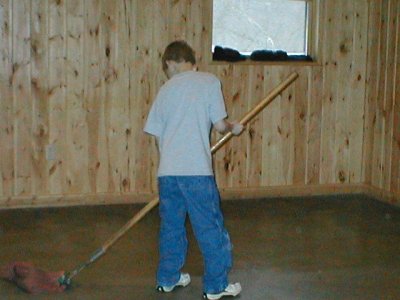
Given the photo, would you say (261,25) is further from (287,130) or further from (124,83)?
(124,83)

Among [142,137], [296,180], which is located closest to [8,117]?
[142,137]

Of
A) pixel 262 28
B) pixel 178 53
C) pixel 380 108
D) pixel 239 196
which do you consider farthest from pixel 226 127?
pixel 380 108

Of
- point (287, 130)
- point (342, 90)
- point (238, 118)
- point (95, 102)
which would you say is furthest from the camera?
point (342, 90)

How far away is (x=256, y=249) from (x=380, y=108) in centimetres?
251

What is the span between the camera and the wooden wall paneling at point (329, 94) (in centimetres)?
692

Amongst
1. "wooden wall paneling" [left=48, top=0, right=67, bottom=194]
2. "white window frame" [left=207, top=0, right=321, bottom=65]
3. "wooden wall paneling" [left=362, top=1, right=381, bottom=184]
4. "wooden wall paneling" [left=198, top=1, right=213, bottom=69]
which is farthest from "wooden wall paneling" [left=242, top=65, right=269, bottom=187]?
"wooden wall paneling" [left=48, top=0, right=67, bottom=194]

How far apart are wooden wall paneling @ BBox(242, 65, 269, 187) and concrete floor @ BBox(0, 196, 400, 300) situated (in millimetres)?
283

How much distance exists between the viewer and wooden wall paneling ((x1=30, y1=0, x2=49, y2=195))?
608 centimetres

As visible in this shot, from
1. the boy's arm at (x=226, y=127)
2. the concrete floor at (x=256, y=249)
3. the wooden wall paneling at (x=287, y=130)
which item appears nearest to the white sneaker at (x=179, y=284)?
the concrete floor at (x=256, y=249)

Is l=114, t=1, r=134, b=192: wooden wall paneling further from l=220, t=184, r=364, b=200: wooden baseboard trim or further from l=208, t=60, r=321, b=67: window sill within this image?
l=220, t=184, r=364, b=200: wooden baseboard trim

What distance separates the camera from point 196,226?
3852 mm

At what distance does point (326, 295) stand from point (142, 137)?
2831 mm

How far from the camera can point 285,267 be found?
4.61 meters

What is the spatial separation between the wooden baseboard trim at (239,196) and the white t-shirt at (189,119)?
2675 millimetres
